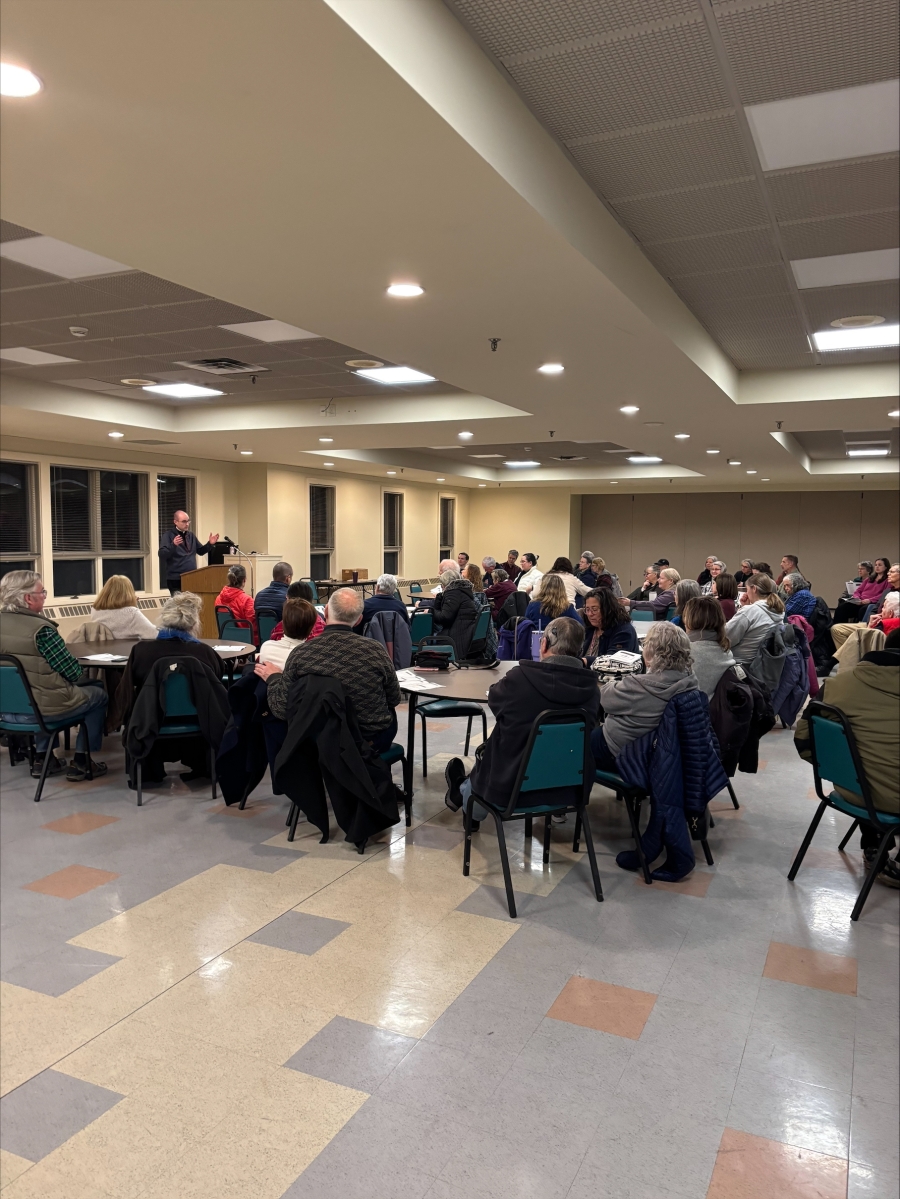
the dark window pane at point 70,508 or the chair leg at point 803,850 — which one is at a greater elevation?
the dark window pane at point 70,508

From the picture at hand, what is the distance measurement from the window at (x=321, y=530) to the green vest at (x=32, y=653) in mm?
8397

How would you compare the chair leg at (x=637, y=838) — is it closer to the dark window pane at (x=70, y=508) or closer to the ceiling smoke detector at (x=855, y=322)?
the ceiling smoke detector at (x=855, y=322)

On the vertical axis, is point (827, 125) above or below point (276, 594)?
above

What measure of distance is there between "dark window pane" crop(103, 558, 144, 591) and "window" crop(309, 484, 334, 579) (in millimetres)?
2877

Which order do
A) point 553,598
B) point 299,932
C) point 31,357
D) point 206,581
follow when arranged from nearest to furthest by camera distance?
point 299,932
point 31,357
point 553,598
point 206,581

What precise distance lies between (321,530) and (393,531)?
235 centimetres

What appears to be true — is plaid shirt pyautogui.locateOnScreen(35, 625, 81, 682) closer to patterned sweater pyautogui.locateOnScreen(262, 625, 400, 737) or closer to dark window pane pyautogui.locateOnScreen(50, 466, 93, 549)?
patterned sweater pyautogui.locateOnScreen(262, 625, 400, 737)

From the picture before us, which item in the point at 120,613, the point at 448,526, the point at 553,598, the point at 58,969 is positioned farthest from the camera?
the point at 448,526

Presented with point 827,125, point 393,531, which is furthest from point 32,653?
point 393,531

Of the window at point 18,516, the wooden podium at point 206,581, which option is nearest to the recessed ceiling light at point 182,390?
the wooden podium at point 206,581

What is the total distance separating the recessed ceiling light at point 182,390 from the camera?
7312 mm

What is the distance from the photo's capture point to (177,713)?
448cm

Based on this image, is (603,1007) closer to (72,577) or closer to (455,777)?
(455,777)

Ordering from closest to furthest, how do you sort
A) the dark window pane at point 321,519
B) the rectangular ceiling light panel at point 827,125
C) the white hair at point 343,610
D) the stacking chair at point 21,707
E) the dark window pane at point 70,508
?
the rectangular ceiling light panel at point 827,125
the white hair at point 343,610
the stacking chair at point 21,707
the dark window pane at point 70,508
the dark window pane at point 321,519
